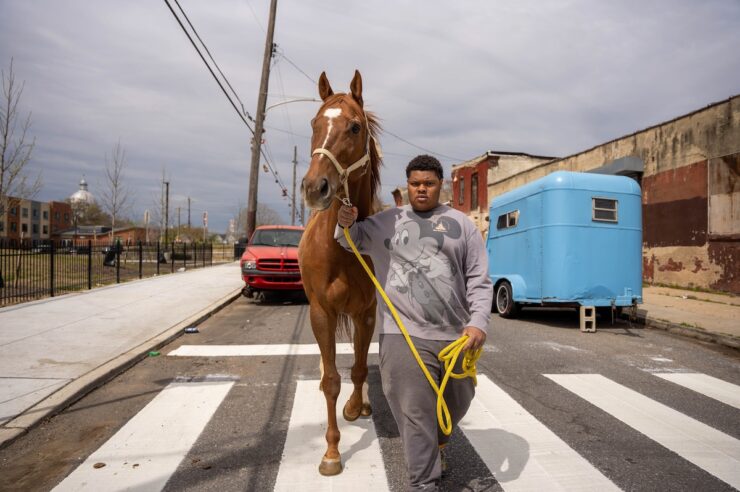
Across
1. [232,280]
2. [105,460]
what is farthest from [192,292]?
[105,460]

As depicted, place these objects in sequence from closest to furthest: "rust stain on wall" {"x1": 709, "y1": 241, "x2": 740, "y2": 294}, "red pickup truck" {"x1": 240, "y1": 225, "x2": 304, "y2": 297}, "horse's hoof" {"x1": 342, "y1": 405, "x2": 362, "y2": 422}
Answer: "horse's hoof" {"x1": 342, "y1": 405, "x2": 362, "y2": 422}, "red pickup truck" {"x1": 240, "y1": 225, "x2": 304, "y2": 297}, "rust stain on wall" {"x1": 709, "y1": 241, "x2": 740, "y2": 294}

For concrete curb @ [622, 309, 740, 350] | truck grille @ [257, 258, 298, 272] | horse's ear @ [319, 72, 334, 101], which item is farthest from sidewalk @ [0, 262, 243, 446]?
concrete curb @ [622, 309, 740, 350]

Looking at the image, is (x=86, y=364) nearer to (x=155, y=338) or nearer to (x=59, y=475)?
(x=155, y=338)

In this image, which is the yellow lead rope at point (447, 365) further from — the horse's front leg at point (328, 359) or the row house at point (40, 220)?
the row house at point (40, 220)

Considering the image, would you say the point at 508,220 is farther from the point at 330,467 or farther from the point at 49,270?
the point at 49,270

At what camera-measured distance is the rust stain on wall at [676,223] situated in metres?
13.5

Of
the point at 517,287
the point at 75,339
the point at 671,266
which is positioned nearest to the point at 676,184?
the point at 671,266

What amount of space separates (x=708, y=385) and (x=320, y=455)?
4.56m

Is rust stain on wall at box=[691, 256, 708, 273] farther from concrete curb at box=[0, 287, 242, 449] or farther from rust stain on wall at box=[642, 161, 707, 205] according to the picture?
concrete curb at box=[0, 287, 242, 449]

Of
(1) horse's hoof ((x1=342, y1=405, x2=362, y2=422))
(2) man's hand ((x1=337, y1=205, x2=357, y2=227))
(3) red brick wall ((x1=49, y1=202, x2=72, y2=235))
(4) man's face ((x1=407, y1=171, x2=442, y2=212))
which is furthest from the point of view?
(3) red brick wall ((x1=49, y1=202, x2=72, y2=235))

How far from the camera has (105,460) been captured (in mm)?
3162

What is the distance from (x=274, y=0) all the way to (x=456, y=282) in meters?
19.7

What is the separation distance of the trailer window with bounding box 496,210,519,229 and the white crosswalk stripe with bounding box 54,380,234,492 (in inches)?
294

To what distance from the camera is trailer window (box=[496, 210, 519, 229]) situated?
1014cm
